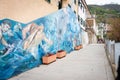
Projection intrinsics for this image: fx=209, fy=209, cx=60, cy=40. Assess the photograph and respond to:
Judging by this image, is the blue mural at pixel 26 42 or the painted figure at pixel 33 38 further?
the painted figure at pixel 33 38

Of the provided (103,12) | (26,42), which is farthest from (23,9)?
(103,12)

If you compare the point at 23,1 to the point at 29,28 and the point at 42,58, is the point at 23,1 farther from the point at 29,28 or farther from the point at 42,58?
the point at 42,58

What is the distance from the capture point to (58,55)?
52.5ft

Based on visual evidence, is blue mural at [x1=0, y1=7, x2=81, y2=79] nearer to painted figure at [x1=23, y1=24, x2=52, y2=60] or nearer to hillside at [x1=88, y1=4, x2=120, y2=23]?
painted figure at [x1=23, y1=24, x2=52, y2=60]

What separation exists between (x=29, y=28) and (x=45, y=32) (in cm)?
234

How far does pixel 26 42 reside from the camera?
11.0m

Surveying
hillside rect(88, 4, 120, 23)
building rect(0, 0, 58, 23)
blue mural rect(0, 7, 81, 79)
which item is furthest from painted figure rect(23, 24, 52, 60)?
hillside rect(88, 4, 120, 23)

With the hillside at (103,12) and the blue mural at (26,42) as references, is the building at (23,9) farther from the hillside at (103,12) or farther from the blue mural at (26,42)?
the hillside at (103,12)

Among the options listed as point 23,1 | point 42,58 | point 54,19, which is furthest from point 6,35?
point 54,19

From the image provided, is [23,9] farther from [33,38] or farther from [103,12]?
[103,12]

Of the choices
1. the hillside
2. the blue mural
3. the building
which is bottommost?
the blue mural

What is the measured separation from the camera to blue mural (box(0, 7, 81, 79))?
8.98 meters

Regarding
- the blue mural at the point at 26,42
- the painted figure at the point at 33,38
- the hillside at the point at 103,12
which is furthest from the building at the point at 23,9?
the hillside at the point at 103,12

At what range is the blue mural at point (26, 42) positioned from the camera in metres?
8.98
